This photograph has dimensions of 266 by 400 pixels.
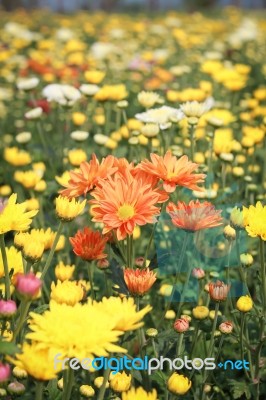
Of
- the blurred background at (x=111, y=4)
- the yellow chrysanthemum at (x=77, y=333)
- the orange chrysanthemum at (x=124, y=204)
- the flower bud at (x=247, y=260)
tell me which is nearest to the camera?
the yellow chrysanthemum at (x=77, y=333)

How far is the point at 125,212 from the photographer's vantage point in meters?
1.37

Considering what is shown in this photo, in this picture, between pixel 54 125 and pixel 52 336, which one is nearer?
pixel 52 336

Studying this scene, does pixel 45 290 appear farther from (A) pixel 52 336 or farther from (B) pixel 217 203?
(A) pixel 52 336

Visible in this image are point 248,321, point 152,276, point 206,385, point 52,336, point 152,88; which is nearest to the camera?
point 52,336

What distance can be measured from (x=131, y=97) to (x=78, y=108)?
41 cm

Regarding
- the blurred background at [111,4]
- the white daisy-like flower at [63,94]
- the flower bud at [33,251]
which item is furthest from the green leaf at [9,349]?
the blurred background at [111,4]

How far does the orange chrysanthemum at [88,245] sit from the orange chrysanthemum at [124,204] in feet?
0.17

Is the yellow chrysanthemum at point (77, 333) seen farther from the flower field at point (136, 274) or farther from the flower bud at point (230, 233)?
the flower bud at point (230, 233)

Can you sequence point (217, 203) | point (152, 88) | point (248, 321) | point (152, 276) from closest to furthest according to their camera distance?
point (152, 276)
point (248, 321)
point (217, 203)
point (152, 88)

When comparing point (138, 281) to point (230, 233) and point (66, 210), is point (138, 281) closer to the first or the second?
point (66, 210)

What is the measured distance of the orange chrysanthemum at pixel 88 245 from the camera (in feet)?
4.66

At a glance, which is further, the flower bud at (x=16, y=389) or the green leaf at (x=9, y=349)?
the flower bud at (x=16, y=389)

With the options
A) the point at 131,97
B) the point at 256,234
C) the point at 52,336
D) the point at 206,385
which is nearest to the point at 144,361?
the point at 206,385

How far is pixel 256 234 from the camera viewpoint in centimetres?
139
